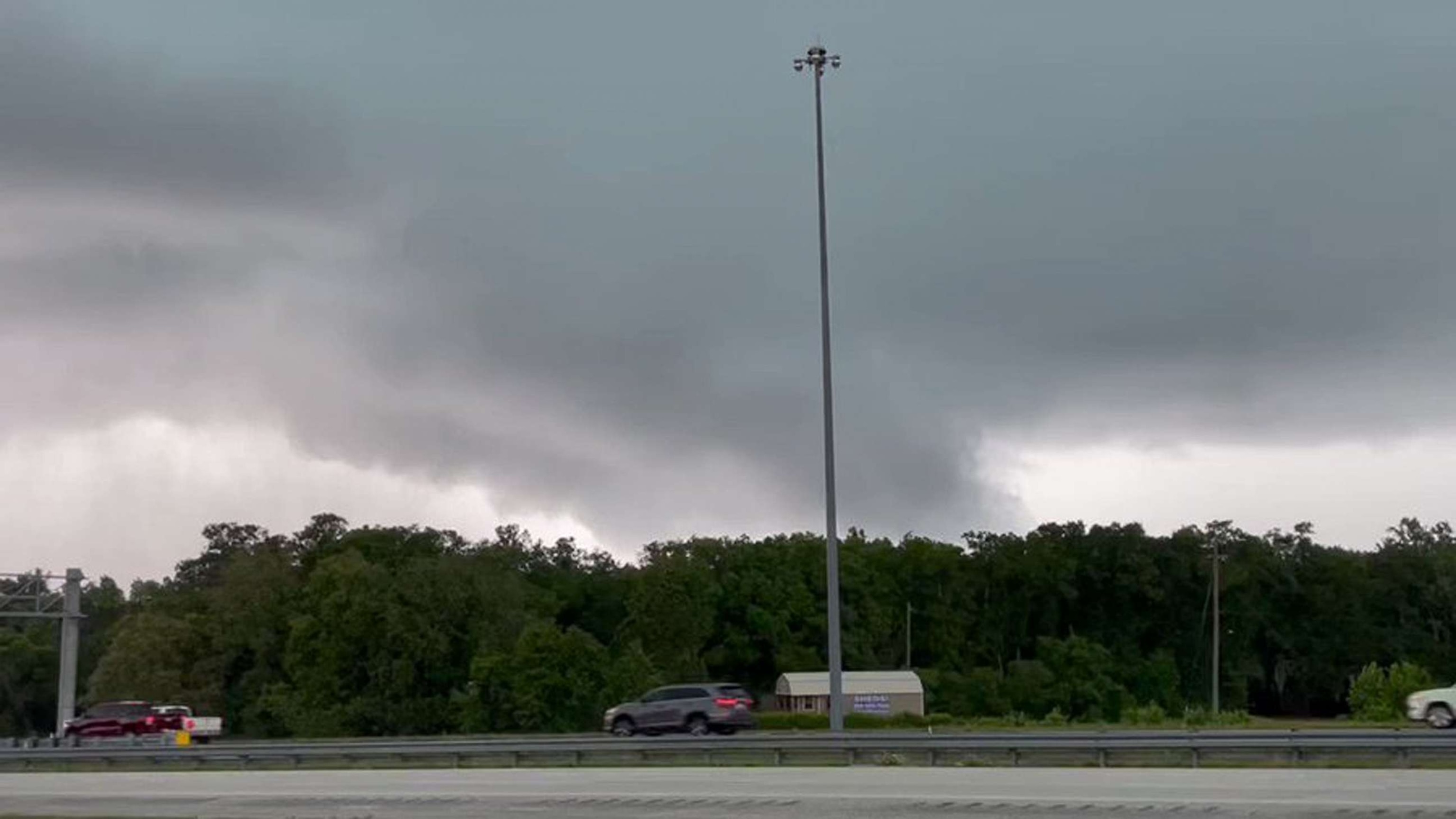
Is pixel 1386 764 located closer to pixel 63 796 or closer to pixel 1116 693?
pixel 63 796

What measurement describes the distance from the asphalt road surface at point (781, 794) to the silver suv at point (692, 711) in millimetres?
9658

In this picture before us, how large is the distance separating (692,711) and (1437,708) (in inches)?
767

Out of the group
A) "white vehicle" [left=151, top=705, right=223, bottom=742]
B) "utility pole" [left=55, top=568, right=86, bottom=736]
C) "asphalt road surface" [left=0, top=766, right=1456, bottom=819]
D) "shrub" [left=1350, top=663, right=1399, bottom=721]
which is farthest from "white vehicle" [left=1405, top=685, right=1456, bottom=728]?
"utility pole" [left=55, top=568, right=86, bottom=736]

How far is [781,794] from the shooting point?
1066 inches

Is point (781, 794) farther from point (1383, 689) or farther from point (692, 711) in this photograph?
point (1383, 689)

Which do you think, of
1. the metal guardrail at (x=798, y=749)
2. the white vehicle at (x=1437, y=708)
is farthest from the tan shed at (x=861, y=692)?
the metal guardrail at (x=798, y=749)

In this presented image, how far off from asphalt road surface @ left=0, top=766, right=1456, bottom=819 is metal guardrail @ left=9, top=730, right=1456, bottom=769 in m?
1.04

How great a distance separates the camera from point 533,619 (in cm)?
8731

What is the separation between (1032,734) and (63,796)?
20.6 metres

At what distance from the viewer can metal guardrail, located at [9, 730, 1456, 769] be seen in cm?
3088

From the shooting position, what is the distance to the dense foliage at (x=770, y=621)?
285 feet

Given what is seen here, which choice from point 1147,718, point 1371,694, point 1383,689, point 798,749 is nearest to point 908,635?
point 1371,694

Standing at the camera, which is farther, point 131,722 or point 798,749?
point 131,722

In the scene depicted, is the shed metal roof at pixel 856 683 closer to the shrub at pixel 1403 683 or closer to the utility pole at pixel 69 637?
the shrub at pixel 1403 683
